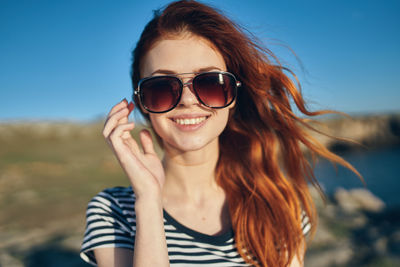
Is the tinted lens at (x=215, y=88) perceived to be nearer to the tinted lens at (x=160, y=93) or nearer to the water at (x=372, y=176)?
the tinted lens at (x=160, y=93)

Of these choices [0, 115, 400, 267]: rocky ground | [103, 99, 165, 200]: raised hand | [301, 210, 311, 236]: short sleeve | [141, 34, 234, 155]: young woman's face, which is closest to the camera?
[103, 99, 165, 200]: raised hand

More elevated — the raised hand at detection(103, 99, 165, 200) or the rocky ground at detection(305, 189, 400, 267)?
the raised hand at detection(103, 99, 165, 200)

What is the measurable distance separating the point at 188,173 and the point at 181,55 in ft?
2.97

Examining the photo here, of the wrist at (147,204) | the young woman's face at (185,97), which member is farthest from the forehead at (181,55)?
the wrist at (147,204)

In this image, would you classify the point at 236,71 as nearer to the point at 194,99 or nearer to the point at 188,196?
the point at 194,99

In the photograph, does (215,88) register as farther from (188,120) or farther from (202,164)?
(202,164)

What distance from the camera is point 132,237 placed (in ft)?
5.80

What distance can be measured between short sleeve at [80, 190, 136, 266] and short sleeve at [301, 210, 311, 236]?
128cm

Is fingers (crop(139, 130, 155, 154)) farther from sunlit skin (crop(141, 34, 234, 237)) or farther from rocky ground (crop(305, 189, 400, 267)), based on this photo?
rocky ground (crop(305, 189, 400, 267))

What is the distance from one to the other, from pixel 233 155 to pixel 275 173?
1.28 ft

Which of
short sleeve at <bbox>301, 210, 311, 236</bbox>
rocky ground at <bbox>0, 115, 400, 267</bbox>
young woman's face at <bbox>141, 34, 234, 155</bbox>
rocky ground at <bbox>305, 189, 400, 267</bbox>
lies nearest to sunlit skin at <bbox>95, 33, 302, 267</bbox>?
young woman's face at <bbox>141, 34, 234, 155</bbox>

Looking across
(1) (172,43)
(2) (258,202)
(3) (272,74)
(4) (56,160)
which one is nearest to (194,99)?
(1) (172,43)

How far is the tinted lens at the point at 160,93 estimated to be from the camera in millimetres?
1802

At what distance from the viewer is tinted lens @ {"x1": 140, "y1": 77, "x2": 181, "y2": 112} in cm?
180
